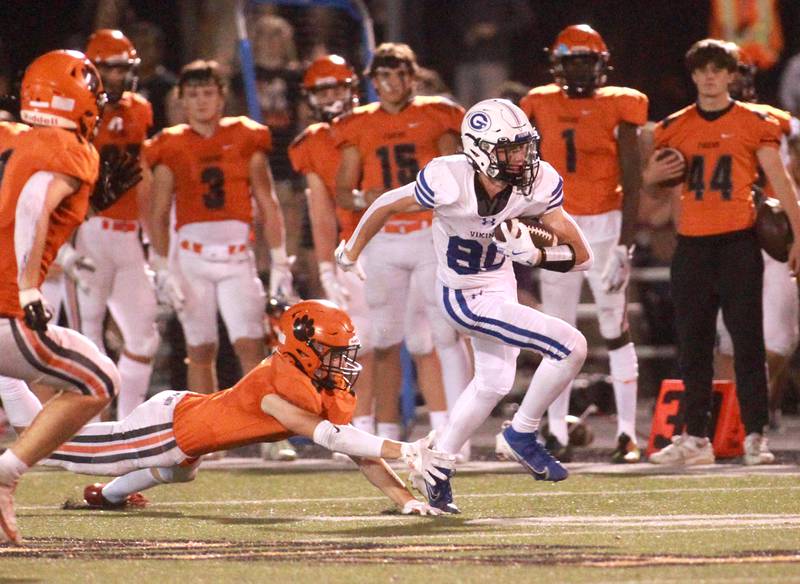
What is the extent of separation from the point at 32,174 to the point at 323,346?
55.3 inches

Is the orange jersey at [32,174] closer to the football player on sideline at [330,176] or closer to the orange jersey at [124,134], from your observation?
the orange jersey at [124,134]

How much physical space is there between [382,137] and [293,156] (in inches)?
30.8

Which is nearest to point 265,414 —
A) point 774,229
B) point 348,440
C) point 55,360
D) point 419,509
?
point 348,440

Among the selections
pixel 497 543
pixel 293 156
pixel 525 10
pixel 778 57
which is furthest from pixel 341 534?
pixel 778 57

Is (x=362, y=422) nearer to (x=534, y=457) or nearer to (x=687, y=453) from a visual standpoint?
(x=687, y=453)

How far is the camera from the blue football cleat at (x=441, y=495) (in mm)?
6770

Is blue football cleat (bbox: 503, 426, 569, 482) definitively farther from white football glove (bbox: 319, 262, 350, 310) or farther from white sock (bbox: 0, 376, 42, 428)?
white football glove (bbox: 319, 262, 350, 310)

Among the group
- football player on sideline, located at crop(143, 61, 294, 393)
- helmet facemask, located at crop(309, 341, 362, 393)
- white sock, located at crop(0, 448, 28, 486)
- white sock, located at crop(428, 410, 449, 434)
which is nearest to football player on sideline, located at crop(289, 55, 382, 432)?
football player on sideline, located at crop(143, 61, 294, 393)

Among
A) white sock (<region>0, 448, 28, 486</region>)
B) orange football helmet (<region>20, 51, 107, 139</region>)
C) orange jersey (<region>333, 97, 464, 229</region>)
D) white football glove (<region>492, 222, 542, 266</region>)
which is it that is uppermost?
orange football helmet (<region>20, 51, 107, 139</region>)

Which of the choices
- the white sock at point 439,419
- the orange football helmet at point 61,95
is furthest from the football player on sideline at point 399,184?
the orange football helmet at point 61,95

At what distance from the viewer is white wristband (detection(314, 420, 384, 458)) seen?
21.4ft

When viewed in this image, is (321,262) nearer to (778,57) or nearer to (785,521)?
(785,521)

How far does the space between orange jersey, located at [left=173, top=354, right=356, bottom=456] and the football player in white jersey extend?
55cm

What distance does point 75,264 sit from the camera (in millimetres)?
9117
